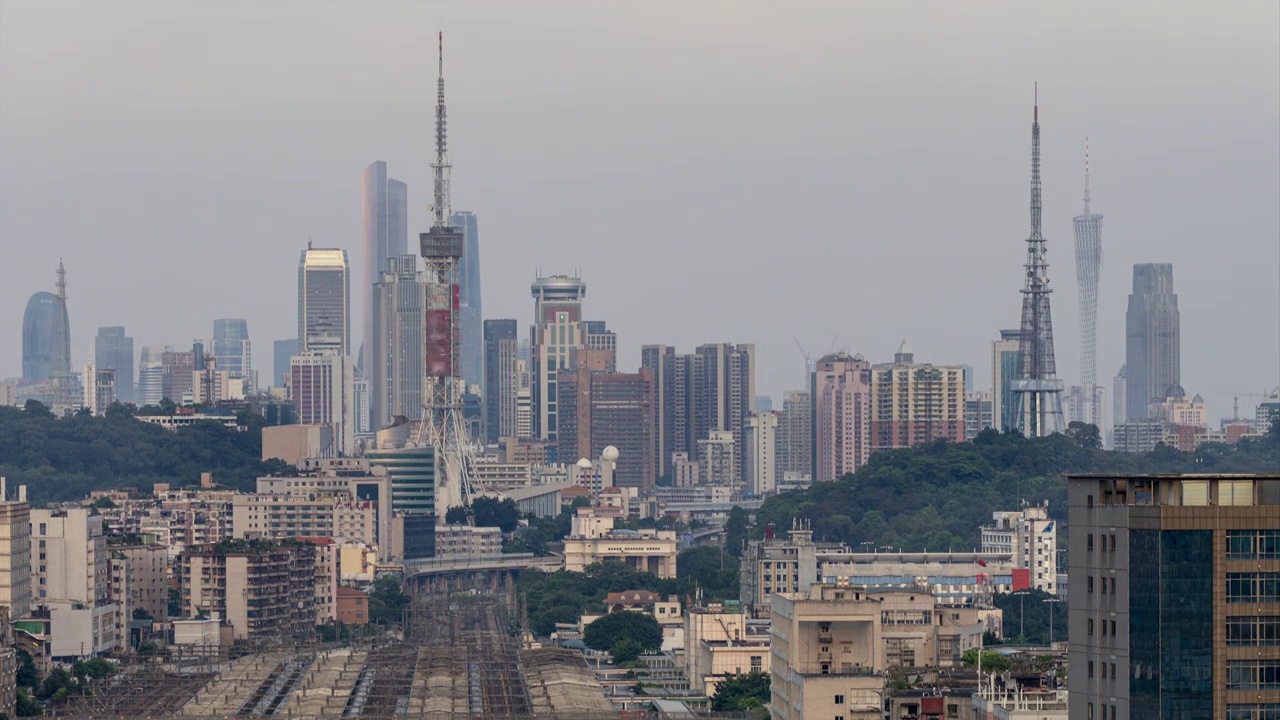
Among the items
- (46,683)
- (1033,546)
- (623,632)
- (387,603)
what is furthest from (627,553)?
(46,683)

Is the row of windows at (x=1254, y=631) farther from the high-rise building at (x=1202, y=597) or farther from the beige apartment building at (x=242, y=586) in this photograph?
the beige apartment building at (x=242, y=586)

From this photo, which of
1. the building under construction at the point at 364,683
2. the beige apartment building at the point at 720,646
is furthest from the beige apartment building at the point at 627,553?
the beige apartment building at the point at 720,646

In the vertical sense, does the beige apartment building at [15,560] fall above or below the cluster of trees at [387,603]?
above

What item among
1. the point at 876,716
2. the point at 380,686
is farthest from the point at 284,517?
the point at 876,716

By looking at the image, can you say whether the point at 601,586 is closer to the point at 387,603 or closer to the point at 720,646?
the point at 387,603

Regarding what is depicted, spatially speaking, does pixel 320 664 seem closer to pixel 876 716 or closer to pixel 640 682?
pixel 640 682

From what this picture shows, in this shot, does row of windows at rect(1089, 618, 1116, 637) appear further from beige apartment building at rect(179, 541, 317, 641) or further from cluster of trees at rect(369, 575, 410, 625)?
cluster of trees at rect(369, 575, 410, 625)

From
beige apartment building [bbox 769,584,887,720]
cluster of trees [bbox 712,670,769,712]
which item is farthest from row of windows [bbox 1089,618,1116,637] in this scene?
cluster of trees [bbox 712,670,769,712]
